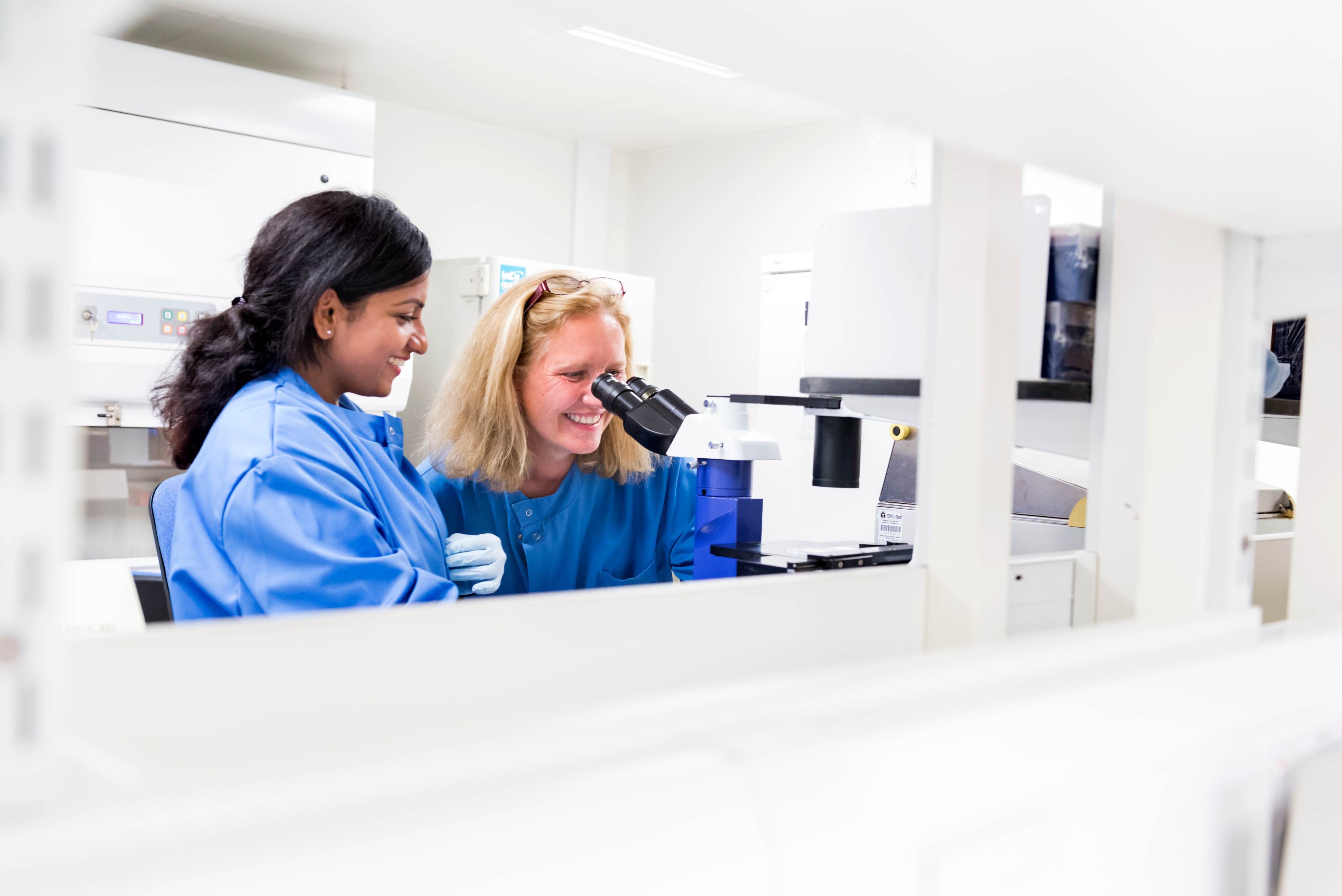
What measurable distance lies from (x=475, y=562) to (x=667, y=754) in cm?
157

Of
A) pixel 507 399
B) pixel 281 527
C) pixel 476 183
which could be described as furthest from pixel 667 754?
pixel 476 183

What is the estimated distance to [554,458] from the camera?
2127 mm

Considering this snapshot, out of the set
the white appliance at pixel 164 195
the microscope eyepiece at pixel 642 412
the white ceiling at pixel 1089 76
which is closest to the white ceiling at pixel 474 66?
the white appliance at pixel 164 195

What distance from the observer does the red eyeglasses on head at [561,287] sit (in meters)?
2.10

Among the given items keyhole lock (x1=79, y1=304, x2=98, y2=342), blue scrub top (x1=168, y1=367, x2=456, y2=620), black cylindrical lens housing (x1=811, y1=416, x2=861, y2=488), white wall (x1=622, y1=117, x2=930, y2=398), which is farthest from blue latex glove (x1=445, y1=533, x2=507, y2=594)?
white wall (x1=622, y1=117, x2=930, y2=398)

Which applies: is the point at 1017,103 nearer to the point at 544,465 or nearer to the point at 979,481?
the point at 979,481

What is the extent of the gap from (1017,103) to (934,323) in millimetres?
269

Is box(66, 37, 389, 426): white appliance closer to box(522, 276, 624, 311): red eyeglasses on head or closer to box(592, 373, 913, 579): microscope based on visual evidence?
box(522, 276, 624, 311): red eyeglasses on head

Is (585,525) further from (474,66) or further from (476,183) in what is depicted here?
(476,183)

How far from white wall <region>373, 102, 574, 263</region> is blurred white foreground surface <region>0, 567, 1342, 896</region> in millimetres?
3839

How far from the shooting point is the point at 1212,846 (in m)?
0.47

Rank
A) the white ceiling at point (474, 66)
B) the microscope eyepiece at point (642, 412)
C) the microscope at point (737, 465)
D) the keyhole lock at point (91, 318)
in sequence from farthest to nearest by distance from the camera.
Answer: the white ceiling at point (474, 66), the keyhole lock at point (91, 318), the microscope eyepiece at point (642, 412), the microscope at point (737, 465)

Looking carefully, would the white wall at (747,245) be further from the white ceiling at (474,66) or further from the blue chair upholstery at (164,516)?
the blue chair upholstery at (164,516)

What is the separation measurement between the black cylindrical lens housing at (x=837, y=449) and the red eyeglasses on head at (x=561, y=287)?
868 mm
